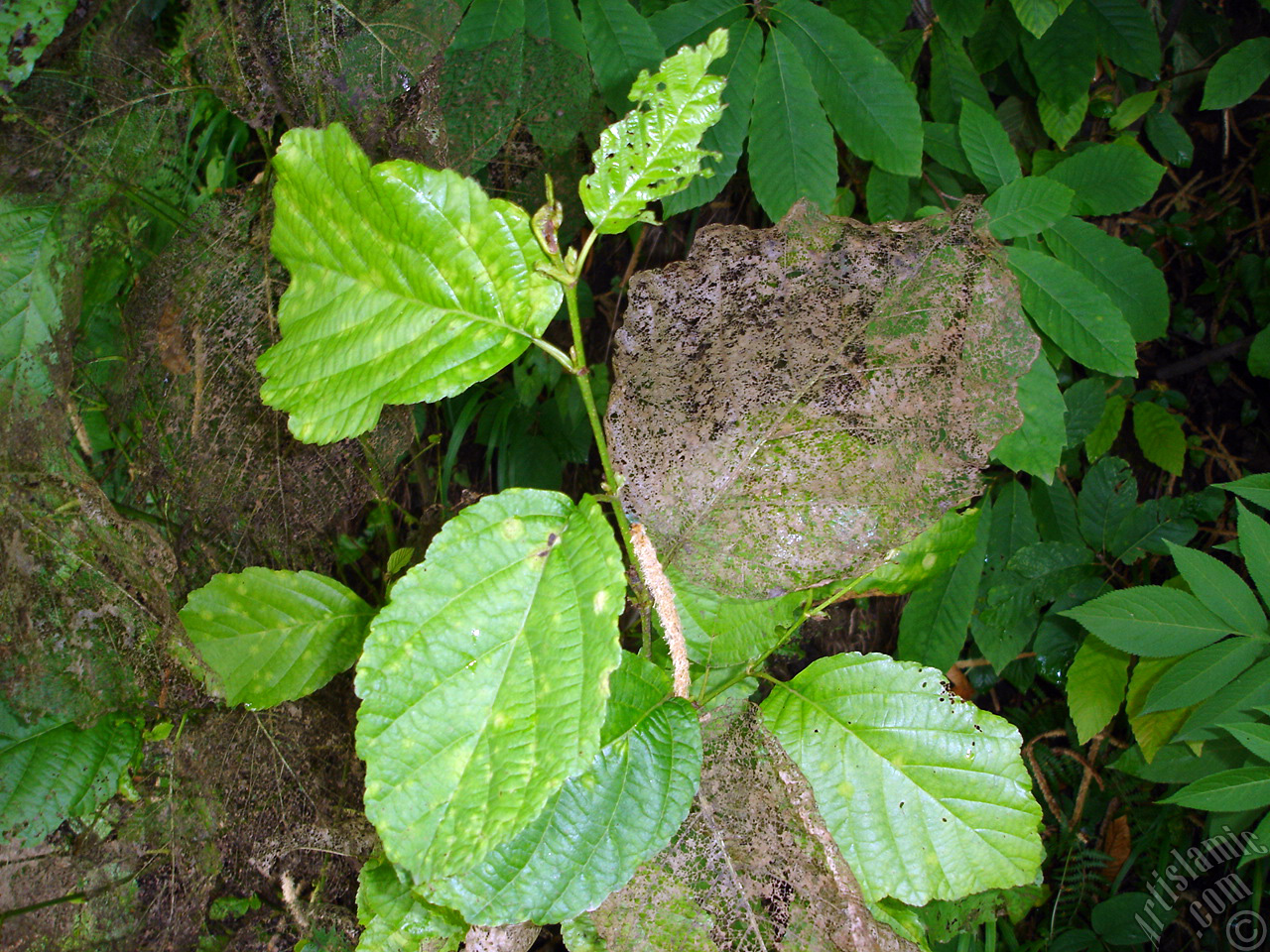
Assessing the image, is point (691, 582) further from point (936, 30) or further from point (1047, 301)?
point (936, 30)

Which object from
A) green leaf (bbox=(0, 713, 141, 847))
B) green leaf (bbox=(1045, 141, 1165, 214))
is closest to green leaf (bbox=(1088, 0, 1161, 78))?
green leaf (bbox=(1045, 141, 1165, 214))

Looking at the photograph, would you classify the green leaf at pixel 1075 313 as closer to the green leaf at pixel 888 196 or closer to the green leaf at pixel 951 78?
the green leaf at pixel 888 196

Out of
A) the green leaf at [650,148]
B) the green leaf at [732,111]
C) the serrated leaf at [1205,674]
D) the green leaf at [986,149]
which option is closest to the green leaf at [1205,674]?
the serrated leaf at [1205,674]

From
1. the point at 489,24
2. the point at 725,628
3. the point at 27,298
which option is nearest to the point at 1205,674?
the point at 725,628

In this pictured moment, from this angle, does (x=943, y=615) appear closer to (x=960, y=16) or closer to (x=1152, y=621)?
(x=1152, y=621)

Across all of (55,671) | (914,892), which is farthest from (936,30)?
(55,671)

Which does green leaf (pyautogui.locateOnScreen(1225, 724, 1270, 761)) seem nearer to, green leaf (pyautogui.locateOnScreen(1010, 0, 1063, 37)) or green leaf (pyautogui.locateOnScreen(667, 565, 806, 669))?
green leaf (pyautogui.locateOnScreen(667, 565, 806, 669))
